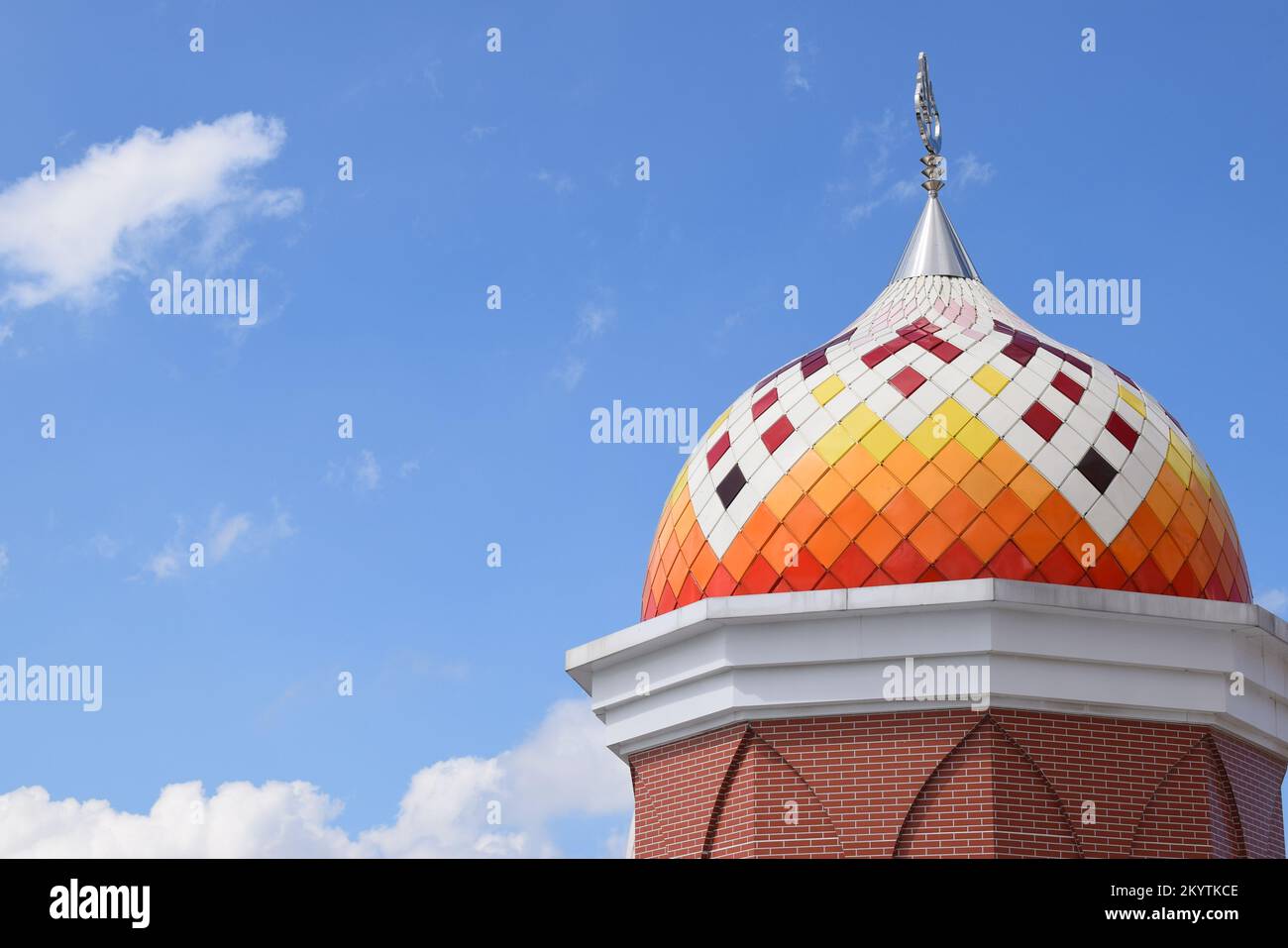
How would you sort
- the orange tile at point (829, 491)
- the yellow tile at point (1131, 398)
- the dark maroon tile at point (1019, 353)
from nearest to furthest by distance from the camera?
the orange tile at point (829, 491) → the dark maroon tile at point (1019, 353) → the yellow tile at point (1131, 398)

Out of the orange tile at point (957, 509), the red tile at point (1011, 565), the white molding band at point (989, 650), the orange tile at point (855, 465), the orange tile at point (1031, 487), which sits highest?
the orange tile at point (855, 465)

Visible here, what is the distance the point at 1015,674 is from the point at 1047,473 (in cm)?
147

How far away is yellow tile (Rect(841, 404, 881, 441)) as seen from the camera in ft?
42.0

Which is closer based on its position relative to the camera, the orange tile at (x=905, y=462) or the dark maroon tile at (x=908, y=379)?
the orange tile at (x=905, y=462)

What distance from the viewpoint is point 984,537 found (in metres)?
12.2

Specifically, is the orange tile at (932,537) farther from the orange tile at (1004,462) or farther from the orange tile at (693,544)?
the orange tile at (693,544)

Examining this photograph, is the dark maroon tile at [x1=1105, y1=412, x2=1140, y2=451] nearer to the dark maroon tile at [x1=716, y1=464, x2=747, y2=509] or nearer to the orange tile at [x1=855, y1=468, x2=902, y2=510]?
the orange tile at [x1=855, y1=468, x2=902, y2=510]

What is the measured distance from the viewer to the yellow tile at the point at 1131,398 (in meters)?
13.4

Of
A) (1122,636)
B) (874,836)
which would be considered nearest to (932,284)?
(1122,636)

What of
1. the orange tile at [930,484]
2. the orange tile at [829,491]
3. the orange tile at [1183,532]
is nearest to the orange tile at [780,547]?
the orange tile at [829,491]

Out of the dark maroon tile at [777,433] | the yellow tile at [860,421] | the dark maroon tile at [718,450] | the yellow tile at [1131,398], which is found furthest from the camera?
the dark maroon tile at [718,450]

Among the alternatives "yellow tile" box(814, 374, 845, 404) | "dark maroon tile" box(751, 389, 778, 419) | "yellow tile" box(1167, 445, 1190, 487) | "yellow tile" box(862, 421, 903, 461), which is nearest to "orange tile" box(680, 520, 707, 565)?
"dark maroon tile" box(751, 389, 778, 419)
